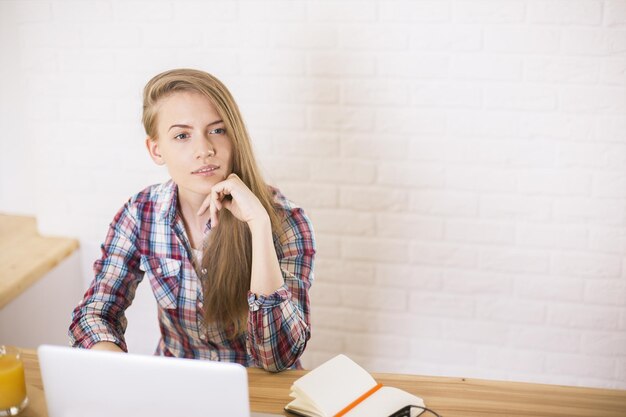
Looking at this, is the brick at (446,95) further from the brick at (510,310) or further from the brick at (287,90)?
the brick at (510,310)

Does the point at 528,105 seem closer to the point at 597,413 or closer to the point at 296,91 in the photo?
the point at 296,91

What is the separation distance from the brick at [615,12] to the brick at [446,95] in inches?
16.5

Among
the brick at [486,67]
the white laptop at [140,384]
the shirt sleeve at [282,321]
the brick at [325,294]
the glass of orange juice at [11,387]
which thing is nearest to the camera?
the white laptop at [140,384]

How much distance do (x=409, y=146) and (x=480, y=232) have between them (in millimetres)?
374

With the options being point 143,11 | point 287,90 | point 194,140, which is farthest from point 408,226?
point 143,11

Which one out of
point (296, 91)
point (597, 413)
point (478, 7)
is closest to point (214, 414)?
point (597, 413)

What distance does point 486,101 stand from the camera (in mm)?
2248

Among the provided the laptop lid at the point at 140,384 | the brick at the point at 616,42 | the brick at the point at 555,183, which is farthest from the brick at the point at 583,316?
the laptop lid at the point at 140,384

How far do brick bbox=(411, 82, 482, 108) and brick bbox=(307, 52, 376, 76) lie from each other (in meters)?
0.17

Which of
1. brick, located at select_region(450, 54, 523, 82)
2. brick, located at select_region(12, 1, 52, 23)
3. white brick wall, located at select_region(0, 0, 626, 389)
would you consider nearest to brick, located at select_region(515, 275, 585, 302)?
white brick wall, located at select_region(0, 0, 626, 389)

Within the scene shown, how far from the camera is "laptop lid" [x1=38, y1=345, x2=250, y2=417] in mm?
1213

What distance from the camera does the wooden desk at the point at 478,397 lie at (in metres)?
1.41

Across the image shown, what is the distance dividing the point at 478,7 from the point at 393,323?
1105 mm

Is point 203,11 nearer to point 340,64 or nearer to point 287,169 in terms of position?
point 340,64
